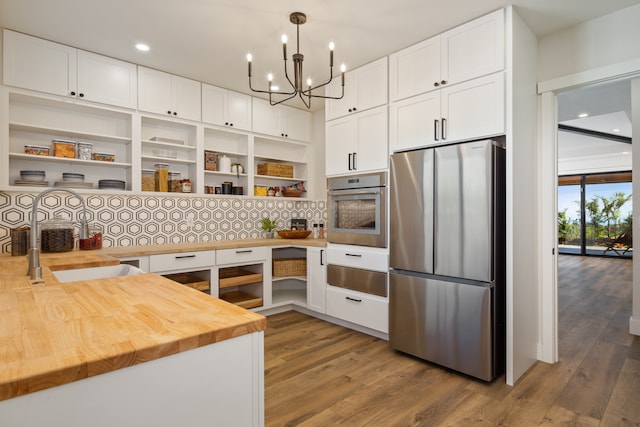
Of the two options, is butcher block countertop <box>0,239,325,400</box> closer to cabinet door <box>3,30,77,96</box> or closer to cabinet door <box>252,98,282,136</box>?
cabinet door <box>3,30,77,96</box>

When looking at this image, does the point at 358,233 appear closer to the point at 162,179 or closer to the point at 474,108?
the point at 474,108

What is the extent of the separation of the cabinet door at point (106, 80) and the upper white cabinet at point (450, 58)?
248cm

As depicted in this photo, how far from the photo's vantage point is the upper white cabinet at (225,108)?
3.91 metres

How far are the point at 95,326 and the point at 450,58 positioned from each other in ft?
9.39

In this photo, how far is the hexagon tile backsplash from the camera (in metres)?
3.01

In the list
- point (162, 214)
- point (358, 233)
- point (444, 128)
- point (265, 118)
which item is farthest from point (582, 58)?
point (162, 214)

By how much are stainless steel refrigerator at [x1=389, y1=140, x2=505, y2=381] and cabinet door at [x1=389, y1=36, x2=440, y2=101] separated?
1.95ft

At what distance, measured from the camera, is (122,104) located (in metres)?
3.33

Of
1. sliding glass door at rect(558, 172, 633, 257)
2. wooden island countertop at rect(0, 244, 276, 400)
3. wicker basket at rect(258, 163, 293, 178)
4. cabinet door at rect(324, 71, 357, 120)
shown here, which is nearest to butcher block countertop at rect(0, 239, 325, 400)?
wooden island countertop at rect(0, 244, 276, 400)

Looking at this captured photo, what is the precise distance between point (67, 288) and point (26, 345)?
713mm

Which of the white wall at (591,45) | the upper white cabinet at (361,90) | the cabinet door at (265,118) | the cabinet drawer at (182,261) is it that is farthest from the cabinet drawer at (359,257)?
the white wall at (591,45)

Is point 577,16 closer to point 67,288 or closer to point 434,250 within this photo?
point 434,250

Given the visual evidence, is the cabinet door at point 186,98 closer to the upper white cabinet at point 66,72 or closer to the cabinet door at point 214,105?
the cabinet door at point 214,105

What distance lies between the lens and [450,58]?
2.75 metres
